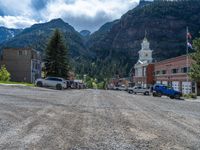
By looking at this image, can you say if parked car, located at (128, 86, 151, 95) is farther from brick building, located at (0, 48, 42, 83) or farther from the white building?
the white building

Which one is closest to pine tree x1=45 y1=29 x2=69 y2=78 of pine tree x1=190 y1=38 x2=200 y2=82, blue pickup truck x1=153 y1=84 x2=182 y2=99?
blue pickup truck x1=153 y1=84 x2=182 y2=99

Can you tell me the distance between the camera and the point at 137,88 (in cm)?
6981

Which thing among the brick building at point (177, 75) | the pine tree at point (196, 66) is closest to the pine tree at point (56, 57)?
the brick building at point (177, 75)

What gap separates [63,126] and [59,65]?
183 feet

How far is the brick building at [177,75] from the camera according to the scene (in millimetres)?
66562

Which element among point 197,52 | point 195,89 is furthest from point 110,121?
point 195,89

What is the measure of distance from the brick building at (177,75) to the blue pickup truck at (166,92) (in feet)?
35.2

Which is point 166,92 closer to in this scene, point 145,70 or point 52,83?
point 52,83

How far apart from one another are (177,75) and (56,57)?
26.1m

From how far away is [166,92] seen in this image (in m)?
55.1

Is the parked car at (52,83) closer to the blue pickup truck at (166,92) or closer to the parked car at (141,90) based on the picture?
the blue pickup truck at (166,92)

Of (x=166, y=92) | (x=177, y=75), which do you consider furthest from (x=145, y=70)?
(x=166, y=92)

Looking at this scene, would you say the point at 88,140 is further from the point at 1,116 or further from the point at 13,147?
the point at 1,116

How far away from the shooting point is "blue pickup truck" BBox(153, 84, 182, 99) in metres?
53.0
